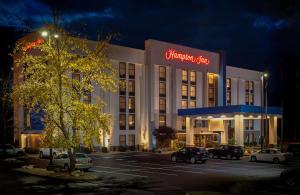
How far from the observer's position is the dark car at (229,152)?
45.0m

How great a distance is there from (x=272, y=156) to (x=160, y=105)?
2875cm

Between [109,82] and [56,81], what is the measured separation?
3575 mm

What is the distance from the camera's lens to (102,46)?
91.1 feet

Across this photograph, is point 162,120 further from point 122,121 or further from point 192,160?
point 192,160

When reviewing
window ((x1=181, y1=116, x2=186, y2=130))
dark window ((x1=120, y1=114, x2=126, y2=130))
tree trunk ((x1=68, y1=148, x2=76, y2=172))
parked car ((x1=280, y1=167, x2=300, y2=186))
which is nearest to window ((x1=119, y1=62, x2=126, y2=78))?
dark window ((x1=120, y1=114, x2=126, y2=130))

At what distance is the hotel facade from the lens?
196 feet

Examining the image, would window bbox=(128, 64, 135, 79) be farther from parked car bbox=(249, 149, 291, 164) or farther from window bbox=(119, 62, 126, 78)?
parked car bbox=(249, 149, 291, 164)

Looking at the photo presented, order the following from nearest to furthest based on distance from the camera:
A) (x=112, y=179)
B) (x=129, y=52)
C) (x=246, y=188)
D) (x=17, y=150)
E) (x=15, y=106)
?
(x=246, y=188), (x=112, y=179), (x=17, y=150), (x=15, y=106), (x=129, y=52)

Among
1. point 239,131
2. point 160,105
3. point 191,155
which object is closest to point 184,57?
point 160,105

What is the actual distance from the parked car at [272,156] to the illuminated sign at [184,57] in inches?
1170

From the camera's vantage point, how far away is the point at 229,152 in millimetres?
45375

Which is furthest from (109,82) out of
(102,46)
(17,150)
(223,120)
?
(223,120)

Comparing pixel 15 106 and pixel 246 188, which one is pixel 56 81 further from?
pixel 15 106

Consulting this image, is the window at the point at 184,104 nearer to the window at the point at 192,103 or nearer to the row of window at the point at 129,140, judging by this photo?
the window at the point at 192,103
